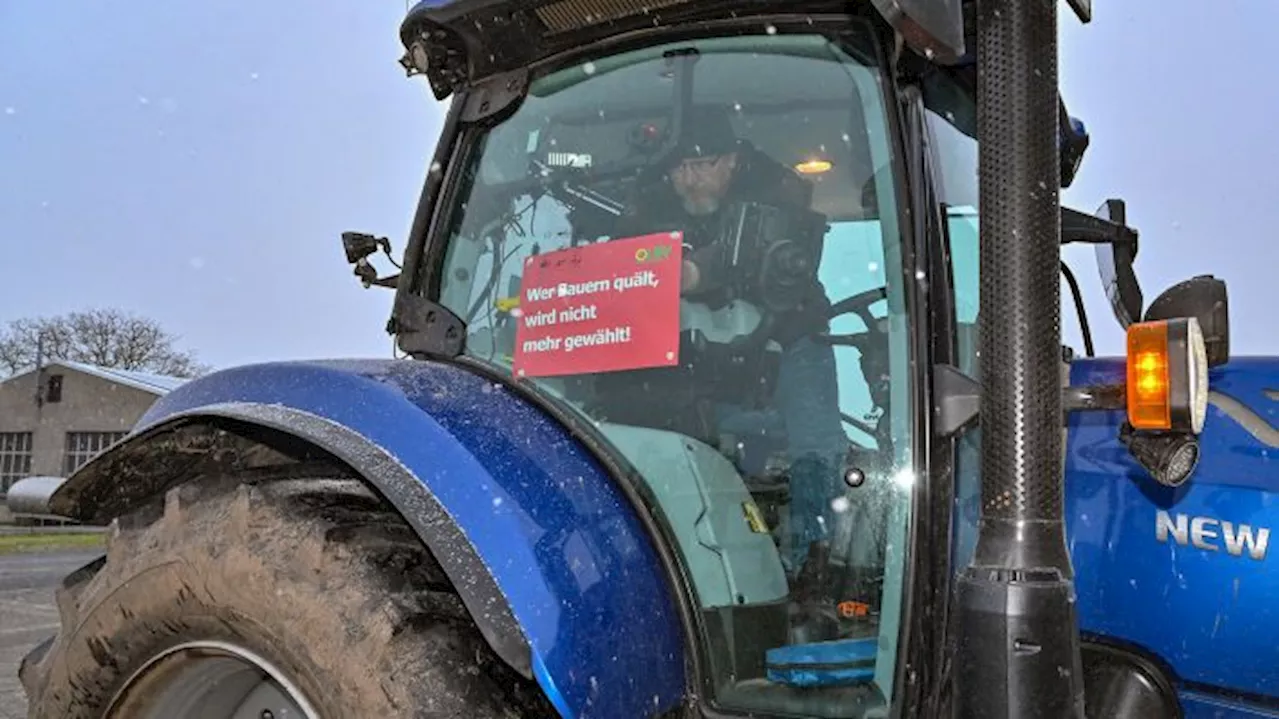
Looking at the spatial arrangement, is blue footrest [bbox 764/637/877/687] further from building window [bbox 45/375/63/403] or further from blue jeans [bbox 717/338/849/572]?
building window [bbox 45/375/63/403]

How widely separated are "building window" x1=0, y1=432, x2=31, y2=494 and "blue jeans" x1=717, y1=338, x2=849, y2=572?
113ft

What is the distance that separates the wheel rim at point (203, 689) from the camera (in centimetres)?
209

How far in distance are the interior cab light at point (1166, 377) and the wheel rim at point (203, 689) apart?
1502 millimetres

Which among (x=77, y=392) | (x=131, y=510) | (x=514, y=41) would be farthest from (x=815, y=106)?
(x=77, y=392)

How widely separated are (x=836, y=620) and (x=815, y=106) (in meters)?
0.95

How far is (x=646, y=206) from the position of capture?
2240 millimetres

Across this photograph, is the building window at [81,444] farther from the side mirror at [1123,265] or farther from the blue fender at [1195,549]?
the blue fender at [1195,549]

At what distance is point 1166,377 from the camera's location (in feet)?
4.92

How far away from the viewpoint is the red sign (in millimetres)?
2137

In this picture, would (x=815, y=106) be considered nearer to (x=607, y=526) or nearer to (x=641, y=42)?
(x=641, y=42)

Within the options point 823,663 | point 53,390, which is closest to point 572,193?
point 823,663

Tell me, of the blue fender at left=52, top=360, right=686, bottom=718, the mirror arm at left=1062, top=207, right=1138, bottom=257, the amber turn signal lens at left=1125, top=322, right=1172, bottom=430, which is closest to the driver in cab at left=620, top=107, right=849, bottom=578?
the blue fender at left=52, top=360, right=686, bottom=718

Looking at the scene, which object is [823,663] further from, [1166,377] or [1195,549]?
[1166,377]

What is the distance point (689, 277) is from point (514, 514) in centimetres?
58
